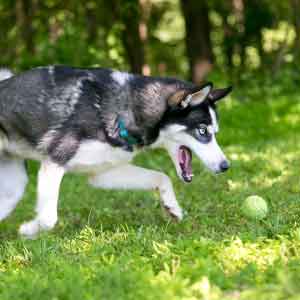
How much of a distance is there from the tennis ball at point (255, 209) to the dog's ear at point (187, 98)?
0.90 m

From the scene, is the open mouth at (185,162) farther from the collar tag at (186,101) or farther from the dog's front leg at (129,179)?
the collar tag at (186,101)

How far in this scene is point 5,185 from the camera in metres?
6.60

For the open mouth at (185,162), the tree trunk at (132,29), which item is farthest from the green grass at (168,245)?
the tree trunk at (132,29)

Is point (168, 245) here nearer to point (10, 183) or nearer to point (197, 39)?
point (10, 183)

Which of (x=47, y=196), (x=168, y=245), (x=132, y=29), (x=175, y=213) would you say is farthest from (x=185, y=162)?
(x=132, y=29)

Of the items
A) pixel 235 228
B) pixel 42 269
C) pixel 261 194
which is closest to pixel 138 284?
pixel 42 269

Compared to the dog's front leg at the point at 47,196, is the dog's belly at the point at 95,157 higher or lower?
higher

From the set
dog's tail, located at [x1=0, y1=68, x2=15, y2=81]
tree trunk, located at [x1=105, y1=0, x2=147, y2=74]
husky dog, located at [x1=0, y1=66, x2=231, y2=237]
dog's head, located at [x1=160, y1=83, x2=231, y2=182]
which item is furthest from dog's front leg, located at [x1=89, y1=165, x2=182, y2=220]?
tree trunk, located at [x1=105, y1=0, x2=147, y2=74]

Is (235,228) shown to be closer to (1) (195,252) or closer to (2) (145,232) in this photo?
(2) (145,232)

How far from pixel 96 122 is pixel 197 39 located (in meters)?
10.2

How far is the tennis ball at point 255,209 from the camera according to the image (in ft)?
19.1

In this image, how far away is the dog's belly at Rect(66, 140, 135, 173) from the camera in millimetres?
5953

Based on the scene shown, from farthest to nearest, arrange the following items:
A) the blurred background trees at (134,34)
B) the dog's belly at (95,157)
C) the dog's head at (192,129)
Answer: the blurred background trees at (134,34) < the dog's head at (192,129) < the dog's belly at (95,157)

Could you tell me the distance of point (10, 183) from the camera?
660 centimetres
